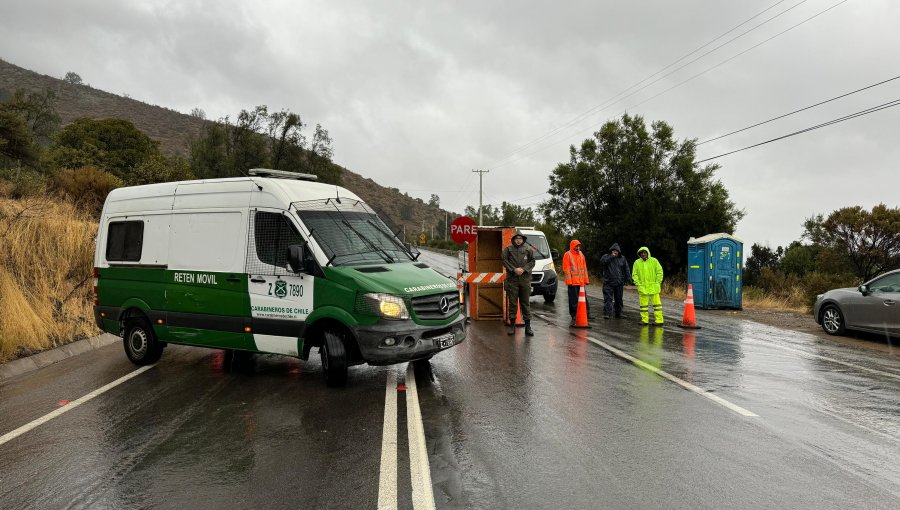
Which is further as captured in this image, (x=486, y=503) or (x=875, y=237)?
(x=875, y=237)

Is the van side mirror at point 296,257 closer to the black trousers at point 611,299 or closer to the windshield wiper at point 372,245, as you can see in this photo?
the windshield wiper at point 372,245

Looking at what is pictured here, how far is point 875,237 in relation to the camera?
101 feet

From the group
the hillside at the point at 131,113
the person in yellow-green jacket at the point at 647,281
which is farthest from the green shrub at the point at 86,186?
the hillside at the point at 131,113

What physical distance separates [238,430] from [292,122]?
152ft

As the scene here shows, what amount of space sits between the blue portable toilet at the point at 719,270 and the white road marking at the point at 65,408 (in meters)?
14.4

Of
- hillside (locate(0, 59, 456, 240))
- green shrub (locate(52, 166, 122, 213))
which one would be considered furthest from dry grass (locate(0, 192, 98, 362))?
hillside (locate(0, 59, 456, 240))

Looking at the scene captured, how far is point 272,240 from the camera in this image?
678 centimetres

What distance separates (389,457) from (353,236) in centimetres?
334

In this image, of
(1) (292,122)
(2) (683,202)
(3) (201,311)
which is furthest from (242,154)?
(3) (201,311)

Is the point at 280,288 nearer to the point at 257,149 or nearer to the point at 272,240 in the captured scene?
the point at 272,240

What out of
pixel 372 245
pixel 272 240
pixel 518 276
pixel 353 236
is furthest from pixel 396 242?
pixel 518 276

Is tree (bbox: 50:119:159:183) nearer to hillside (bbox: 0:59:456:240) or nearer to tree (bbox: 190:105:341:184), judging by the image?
tree (bbox: 190:105:341:184)

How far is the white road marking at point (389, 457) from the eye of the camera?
3.64 m

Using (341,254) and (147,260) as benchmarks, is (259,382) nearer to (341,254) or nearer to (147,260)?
(341,254)
